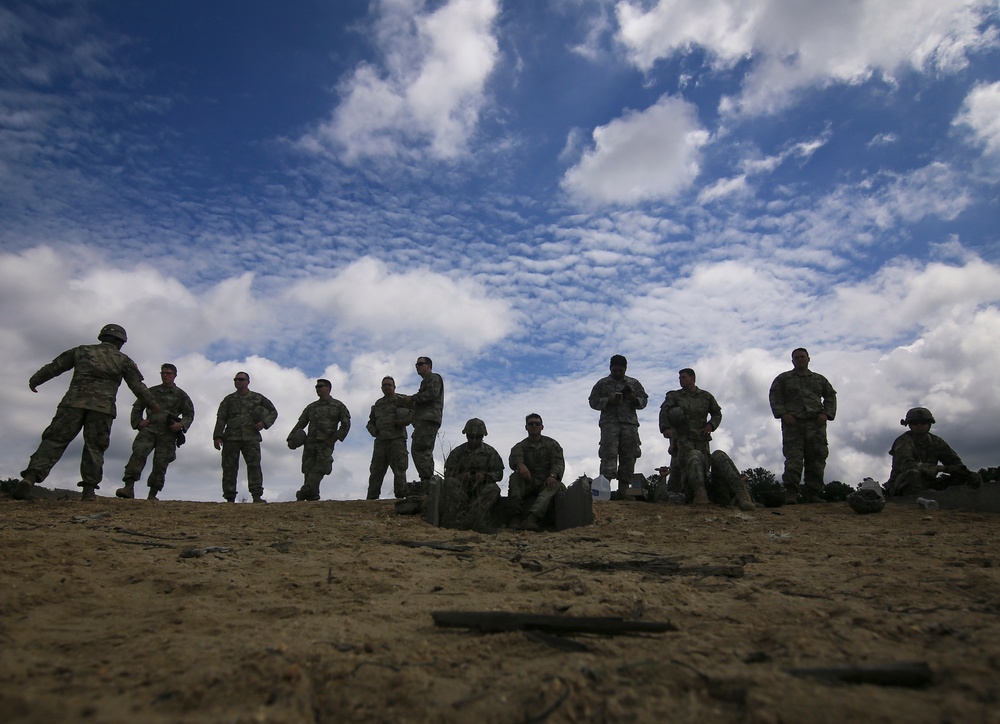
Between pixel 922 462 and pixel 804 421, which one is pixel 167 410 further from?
pixel 922 462

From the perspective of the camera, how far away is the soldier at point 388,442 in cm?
964

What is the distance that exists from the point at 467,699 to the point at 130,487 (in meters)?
9.06

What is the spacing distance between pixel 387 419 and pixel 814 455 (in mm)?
6461

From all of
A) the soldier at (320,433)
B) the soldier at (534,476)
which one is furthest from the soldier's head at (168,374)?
the soldier at (534,476)

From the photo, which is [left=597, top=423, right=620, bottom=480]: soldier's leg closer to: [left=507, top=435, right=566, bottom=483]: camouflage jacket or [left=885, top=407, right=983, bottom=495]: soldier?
[left=507, top=435, right=566, bottom=483]: camouflage jacket

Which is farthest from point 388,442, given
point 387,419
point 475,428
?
point 475,428

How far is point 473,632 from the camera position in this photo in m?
2.80

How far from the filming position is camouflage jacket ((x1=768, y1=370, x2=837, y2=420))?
880 cm

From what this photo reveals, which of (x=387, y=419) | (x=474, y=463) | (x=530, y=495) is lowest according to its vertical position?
(x=530, y=495)

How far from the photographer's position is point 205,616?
3.04 metres

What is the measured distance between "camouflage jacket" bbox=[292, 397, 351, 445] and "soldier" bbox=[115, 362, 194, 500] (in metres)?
1.82

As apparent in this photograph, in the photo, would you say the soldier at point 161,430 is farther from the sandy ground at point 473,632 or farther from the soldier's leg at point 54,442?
the sandy ground at point 473,632

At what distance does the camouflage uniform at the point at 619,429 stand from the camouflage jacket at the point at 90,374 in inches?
257

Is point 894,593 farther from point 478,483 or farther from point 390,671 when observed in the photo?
point 478,483
